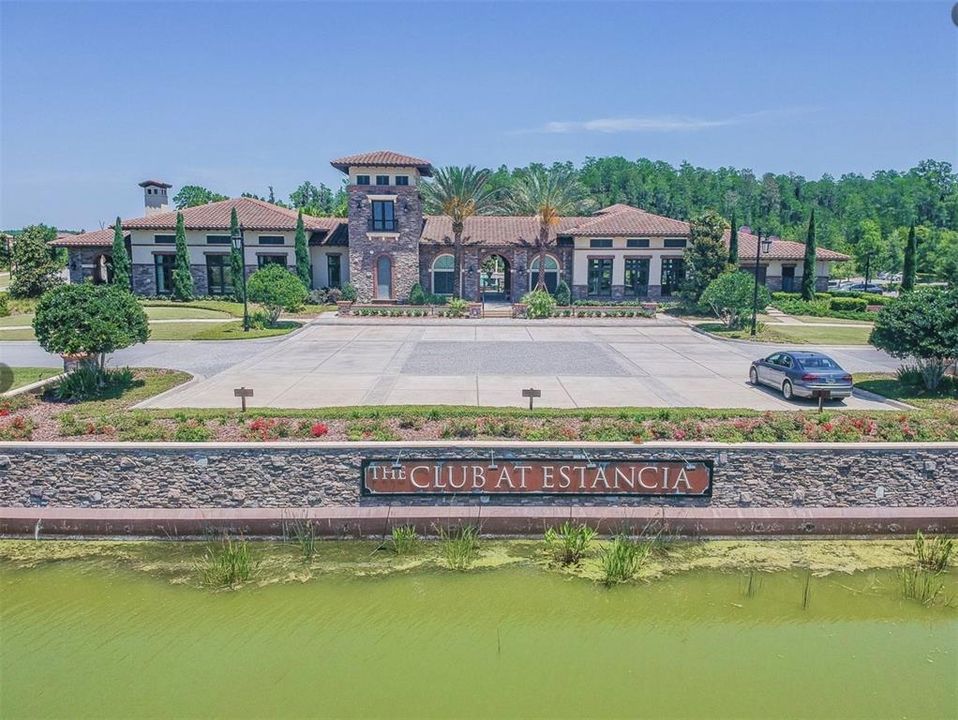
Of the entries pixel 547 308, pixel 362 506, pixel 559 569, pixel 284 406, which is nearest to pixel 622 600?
pixel 559 569

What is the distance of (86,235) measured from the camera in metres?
46.6

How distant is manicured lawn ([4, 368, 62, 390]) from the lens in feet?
63.2

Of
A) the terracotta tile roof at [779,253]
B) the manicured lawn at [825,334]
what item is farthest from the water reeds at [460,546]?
the terracotta tile roof at [779,253]

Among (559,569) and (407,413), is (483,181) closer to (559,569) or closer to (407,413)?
(407,413)

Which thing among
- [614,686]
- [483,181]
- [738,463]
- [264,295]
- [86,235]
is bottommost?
[614,686]

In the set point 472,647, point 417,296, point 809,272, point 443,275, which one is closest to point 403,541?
point 472,647

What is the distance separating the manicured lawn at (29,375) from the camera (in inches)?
758

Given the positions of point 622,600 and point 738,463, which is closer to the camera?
point 622,600

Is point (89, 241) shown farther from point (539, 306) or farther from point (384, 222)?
point (539, 306)

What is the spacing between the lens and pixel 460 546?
1210 centimetres

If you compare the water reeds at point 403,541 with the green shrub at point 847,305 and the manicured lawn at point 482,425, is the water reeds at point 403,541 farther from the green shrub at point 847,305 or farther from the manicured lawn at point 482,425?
the green shrub at point 847,305

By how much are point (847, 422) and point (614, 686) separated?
27.5 feet

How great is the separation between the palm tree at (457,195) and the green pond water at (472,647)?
3263cm

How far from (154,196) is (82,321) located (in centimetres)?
3779
